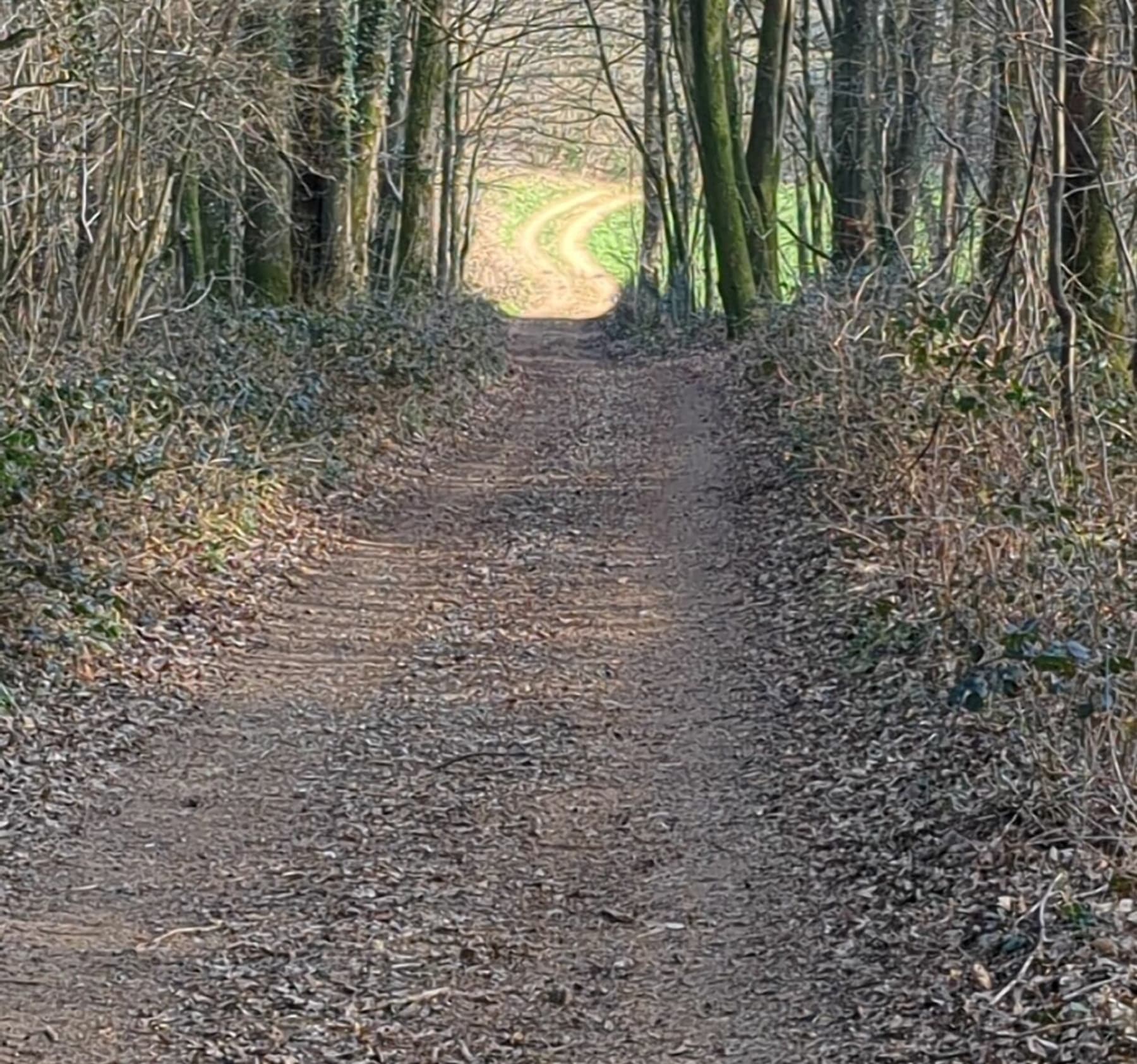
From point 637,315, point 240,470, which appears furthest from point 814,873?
point 637,315

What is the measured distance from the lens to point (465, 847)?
616cm

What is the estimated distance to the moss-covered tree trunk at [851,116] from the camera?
20438mm

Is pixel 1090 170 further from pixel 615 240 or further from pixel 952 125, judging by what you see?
pixel 615 240

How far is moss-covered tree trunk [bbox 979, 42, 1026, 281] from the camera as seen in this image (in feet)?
36.8

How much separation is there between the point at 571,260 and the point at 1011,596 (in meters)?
51.0

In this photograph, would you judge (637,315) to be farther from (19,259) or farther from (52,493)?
(52,493)

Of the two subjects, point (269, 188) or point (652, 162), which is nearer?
point (269, 188)

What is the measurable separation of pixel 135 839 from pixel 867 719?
3381 mm

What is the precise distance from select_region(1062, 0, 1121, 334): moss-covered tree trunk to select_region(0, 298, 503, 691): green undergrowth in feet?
20.1

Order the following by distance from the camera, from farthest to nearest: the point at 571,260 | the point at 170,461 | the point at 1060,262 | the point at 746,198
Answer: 1. the point at 571,260
2. the point at 746,198
3. the point at 170,461
4. the point at 1060,262

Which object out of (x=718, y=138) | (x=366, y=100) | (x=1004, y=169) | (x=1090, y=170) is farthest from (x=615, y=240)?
(x=1090, y=170)

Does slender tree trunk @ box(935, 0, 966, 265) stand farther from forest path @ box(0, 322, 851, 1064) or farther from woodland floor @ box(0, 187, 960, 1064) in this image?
forest path @ box(0, 322, 851, 1064)

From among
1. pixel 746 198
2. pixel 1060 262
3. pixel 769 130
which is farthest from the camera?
pixel 769 130

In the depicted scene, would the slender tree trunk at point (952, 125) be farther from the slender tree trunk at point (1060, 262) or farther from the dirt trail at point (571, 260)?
the dirt trail at point (571, 260)
